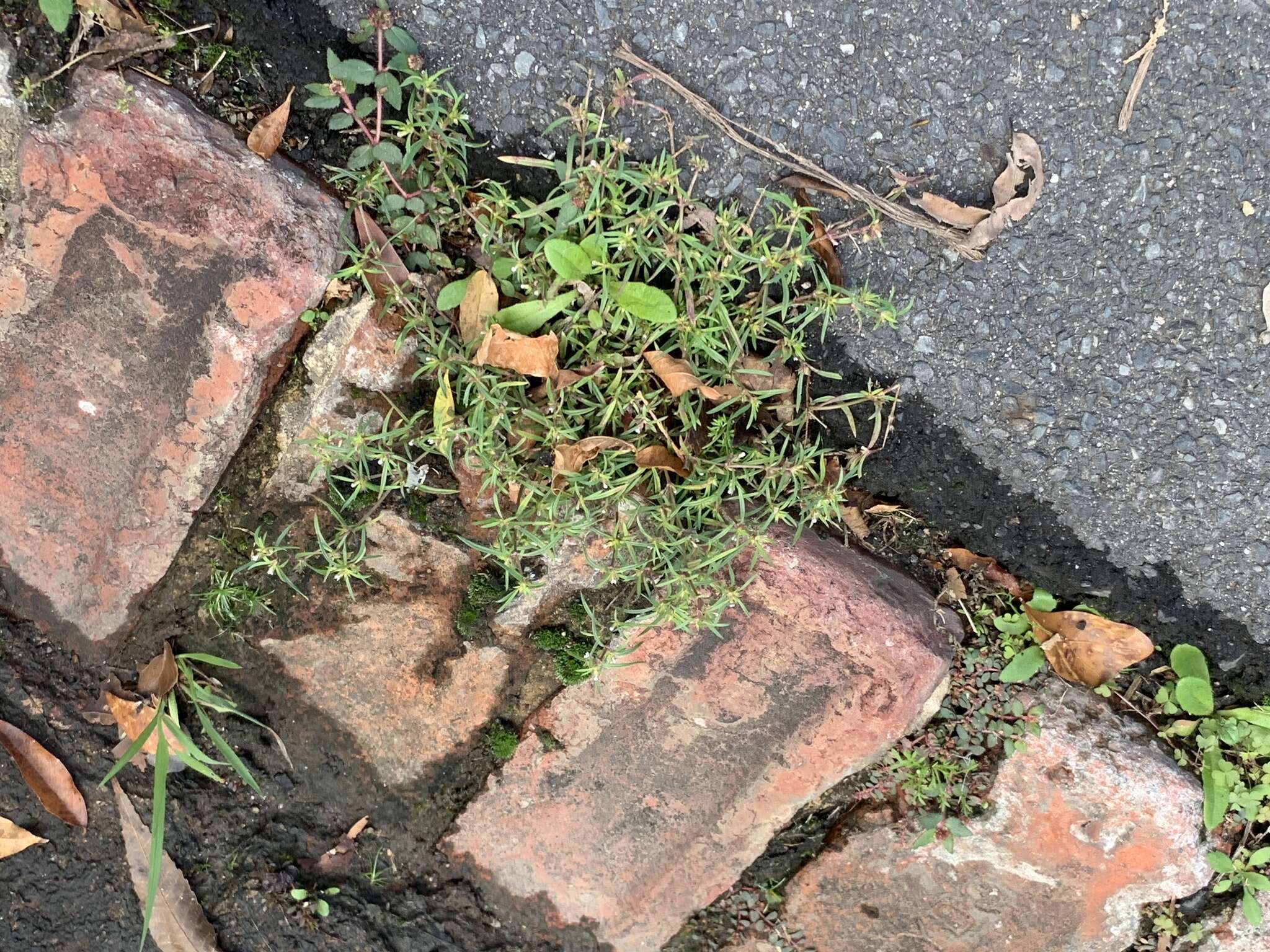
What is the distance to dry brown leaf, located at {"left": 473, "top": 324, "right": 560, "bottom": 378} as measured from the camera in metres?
1.84

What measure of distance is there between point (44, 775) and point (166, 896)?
0.46m

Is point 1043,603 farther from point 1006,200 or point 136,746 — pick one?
point 136,746

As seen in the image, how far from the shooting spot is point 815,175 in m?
1.98

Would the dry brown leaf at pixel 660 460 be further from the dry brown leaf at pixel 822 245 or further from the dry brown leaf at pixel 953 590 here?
the dry brown leaf at pixel 953 590

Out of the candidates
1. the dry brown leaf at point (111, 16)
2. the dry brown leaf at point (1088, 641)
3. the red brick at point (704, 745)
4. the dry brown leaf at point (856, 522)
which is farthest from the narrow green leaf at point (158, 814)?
the dry brown leaf at point (1088, 641)

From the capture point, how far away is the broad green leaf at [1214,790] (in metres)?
2.19

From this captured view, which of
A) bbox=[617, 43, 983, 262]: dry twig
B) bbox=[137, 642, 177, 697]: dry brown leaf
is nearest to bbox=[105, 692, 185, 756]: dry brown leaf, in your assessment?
bbox=[137, 642, 177, 697]: dry brown leaf

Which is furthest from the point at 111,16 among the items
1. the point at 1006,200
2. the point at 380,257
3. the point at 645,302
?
the point at 1006,200

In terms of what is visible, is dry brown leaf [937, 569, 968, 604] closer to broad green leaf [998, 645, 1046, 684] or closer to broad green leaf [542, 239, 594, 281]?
broad green leaf [998, 645, 1046, 684]

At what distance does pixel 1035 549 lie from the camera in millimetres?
2172

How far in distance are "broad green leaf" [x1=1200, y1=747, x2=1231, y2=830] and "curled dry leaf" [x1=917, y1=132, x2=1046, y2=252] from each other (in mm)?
1506

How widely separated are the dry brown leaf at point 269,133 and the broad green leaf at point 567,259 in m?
0.70

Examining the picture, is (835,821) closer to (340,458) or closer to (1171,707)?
(1171,707)

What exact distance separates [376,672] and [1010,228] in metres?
1.94
